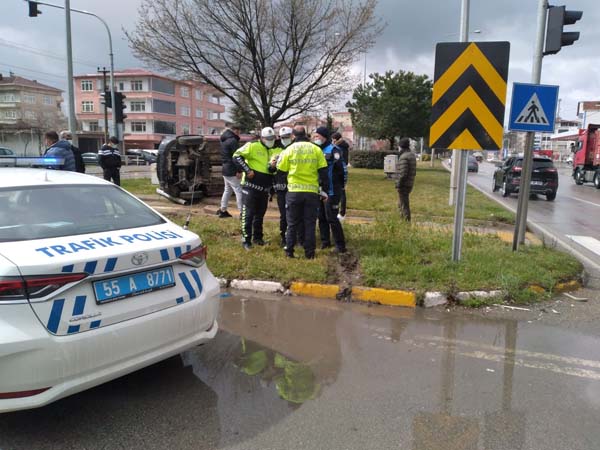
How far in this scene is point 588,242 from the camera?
9.23 metres

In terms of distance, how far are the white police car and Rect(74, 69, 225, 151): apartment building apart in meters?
67.5

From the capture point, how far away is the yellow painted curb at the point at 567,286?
5.75 m

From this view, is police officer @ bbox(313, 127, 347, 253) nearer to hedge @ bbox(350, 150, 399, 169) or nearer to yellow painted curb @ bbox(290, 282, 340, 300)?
yellow painted curb @ bbox(290, 282, 340, 300)

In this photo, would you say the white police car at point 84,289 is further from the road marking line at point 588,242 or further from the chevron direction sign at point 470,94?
the road marking line at point 588,242

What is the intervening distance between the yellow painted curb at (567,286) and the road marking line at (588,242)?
2760 millimetres

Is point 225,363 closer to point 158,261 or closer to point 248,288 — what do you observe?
point 158,261

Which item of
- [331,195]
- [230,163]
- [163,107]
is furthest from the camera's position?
[163,107]

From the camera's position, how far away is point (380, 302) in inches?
211

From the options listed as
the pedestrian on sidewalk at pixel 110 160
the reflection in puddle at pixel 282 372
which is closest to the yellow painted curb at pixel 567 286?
the reflection in puddle at pixel 282 372

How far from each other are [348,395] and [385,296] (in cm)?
225

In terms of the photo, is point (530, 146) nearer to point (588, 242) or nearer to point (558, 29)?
point (558, 29)

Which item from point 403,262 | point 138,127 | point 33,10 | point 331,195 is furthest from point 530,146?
point 138,127

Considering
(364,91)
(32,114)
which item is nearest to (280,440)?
(364,91)

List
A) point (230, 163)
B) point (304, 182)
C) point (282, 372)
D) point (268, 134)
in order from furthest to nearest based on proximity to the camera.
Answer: point (230, 163)
point (268, 134)
point (304, 182)
point (282, 372)
